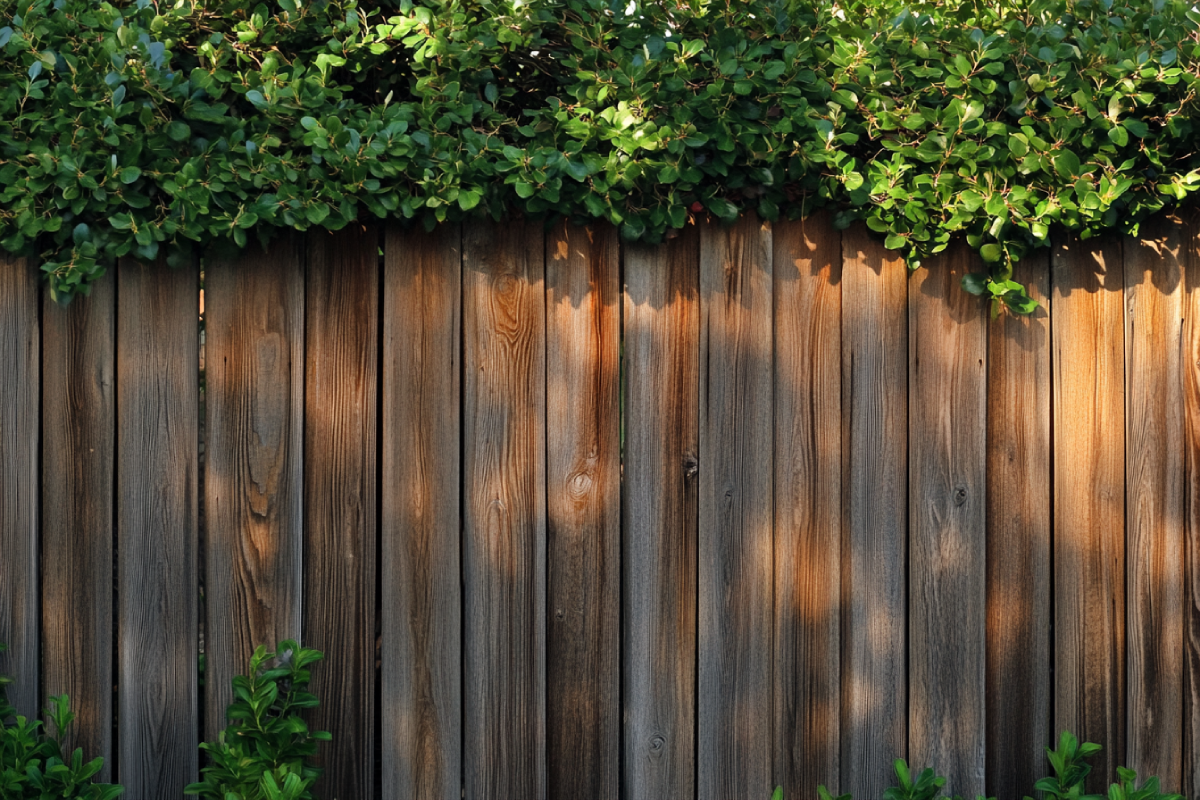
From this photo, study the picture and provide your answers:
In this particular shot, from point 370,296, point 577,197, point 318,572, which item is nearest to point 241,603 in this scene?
point 318,572

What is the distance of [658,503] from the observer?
235cm

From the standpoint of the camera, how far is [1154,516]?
2.38m

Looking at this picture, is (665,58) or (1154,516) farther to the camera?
(1154,516)

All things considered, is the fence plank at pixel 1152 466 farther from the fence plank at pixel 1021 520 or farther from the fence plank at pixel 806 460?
the fence plank at pixel 806 460

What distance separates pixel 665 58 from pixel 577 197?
1.21ft

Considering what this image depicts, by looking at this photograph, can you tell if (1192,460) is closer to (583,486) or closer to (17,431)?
(583,486)

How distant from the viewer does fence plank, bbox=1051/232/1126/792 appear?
7.78 feet

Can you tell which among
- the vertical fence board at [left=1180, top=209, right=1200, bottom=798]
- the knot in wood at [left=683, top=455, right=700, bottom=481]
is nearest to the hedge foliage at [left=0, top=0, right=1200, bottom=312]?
the vertical fence board at [left=1180, top=209, right=1200, bottom=798]

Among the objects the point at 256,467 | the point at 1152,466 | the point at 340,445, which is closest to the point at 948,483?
the point at 1152,466

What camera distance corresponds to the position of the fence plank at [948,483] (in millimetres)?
2369

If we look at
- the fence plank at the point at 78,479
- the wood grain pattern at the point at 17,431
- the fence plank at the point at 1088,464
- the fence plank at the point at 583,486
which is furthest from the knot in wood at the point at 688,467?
the wood grain pattern at the point at 17,431

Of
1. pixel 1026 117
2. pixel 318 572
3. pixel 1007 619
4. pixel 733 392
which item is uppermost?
pixel 1026 117

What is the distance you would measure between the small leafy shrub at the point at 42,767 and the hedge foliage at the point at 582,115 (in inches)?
39.4

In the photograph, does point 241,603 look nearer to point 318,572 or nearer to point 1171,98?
point 318,572
